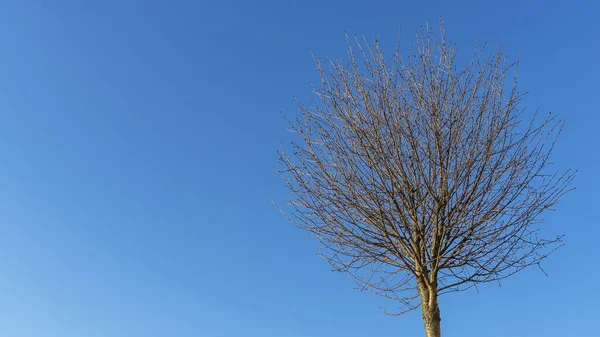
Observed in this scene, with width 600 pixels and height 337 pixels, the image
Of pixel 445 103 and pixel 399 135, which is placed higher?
pixel 445 103

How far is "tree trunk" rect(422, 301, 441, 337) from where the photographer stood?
18.2 feet

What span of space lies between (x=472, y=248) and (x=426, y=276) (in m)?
0.63

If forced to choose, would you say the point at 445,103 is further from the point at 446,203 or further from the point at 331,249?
the point at 331,249

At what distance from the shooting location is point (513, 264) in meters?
5.95

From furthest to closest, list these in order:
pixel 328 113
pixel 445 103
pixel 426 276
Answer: pixel 328 113, pixel 445 103, pixel 426 276

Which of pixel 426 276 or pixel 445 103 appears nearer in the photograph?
pixel 426 276

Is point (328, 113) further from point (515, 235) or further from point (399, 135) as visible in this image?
point (515, 235)

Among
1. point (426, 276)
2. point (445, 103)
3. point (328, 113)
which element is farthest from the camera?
point (328, 113)

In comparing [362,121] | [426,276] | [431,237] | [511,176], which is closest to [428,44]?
[362,121]

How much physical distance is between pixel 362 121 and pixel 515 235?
2146mm

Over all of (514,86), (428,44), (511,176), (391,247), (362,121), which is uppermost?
(428,44)

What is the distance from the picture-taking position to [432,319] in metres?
5.59

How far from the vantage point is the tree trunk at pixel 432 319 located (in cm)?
554

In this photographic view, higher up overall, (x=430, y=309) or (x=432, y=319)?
(x=430, y=309)
